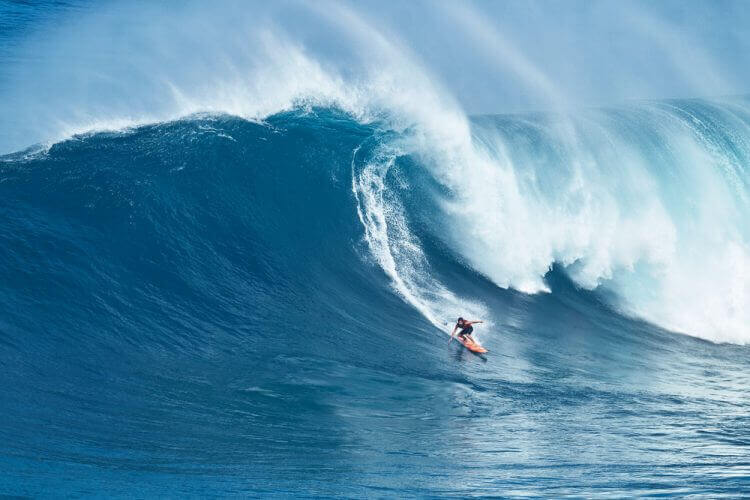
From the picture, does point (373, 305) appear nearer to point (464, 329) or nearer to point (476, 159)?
point (464, 329)

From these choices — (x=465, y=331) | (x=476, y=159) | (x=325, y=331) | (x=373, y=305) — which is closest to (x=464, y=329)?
(x=465, y=331)

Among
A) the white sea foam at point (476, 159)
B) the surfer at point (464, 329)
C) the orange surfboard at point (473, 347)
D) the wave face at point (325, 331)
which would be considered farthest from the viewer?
the white sea foam at point (476, 159)

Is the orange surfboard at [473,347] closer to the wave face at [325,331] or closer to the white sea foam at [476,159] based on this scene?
the wave face at [325,331]

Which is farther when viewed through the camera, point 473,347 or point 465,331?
point 465,331

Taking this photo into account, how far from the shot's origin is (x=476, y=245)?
1980cm

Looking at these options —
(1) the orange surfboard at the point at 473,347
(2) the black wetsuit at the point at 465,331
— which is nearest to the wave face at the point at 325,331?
(1) the orange surfboard at the point at 473,347

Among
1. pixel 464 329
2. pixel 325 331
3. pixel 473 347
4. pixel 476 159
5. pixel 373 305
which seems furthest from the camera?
pixel 476 159

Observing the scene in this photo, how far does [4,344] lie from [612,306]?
13612 millimetres

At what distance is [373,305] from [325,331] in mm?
1862

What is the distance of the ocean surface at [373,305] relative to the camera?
11352mm

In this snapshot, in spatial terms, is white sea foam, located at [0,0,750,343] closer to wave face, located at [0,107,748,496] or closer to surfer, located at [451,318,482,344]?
wave face, located at [0,107,748,496]

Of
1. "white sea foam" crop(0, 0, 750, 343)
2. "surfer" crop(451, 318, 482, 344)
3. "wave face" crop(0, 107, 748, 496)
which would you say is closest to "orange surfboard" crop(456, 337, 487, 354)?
"surfer" crop(451, 318, 482, 344)

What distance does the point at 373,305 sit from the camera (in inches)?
677

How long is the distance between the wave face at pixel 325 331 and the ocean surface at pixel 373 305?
5 cm
